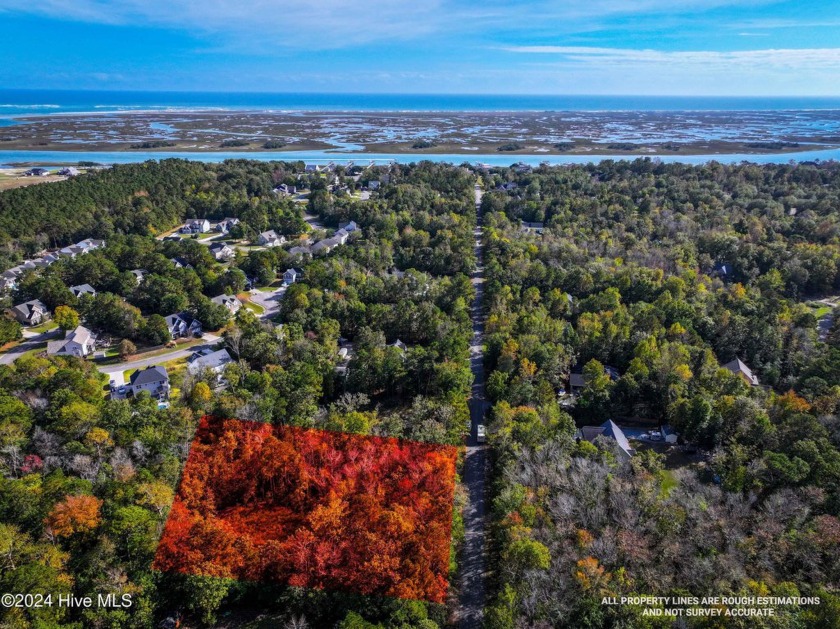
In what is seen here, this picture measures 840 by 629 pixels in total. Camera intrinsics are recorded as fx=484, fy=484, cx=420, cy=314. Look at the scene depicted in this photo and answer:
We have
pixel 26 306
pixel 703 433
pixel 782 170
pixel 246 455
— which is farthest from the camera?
pixel 782 170

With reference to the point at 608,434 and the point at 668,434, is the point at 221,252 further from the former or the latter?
the point at 668,434

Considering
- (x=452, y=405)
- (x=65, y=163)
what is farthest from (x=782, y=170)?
(x=65, y=163)

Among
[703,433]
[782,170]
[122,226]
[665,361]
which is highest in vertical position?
[782,170]

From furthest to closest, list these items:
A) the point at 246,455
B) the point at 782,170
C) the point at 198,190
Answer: the point at 782,170 < the point at 198,190 < the point at 246,455

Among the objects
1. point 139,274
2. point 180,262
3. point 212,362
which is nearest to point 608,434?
point 212,362

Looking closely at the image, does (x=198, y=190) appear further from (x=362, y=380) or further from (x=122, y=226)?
(x=362, y=380)

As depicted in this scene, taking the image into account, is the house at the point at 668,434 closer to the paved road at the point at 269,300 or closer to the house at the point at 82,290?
the paved road at the point at 269,300

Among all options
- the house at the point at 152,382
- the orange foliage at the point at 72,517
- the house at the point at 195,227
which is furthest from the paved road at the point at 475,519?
the house at the point at 195,227

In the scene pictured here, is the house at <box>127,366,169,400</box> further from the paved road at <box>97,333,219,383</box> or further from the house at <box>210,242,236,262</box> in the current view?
the house at <box>210,242,236,262</box>
